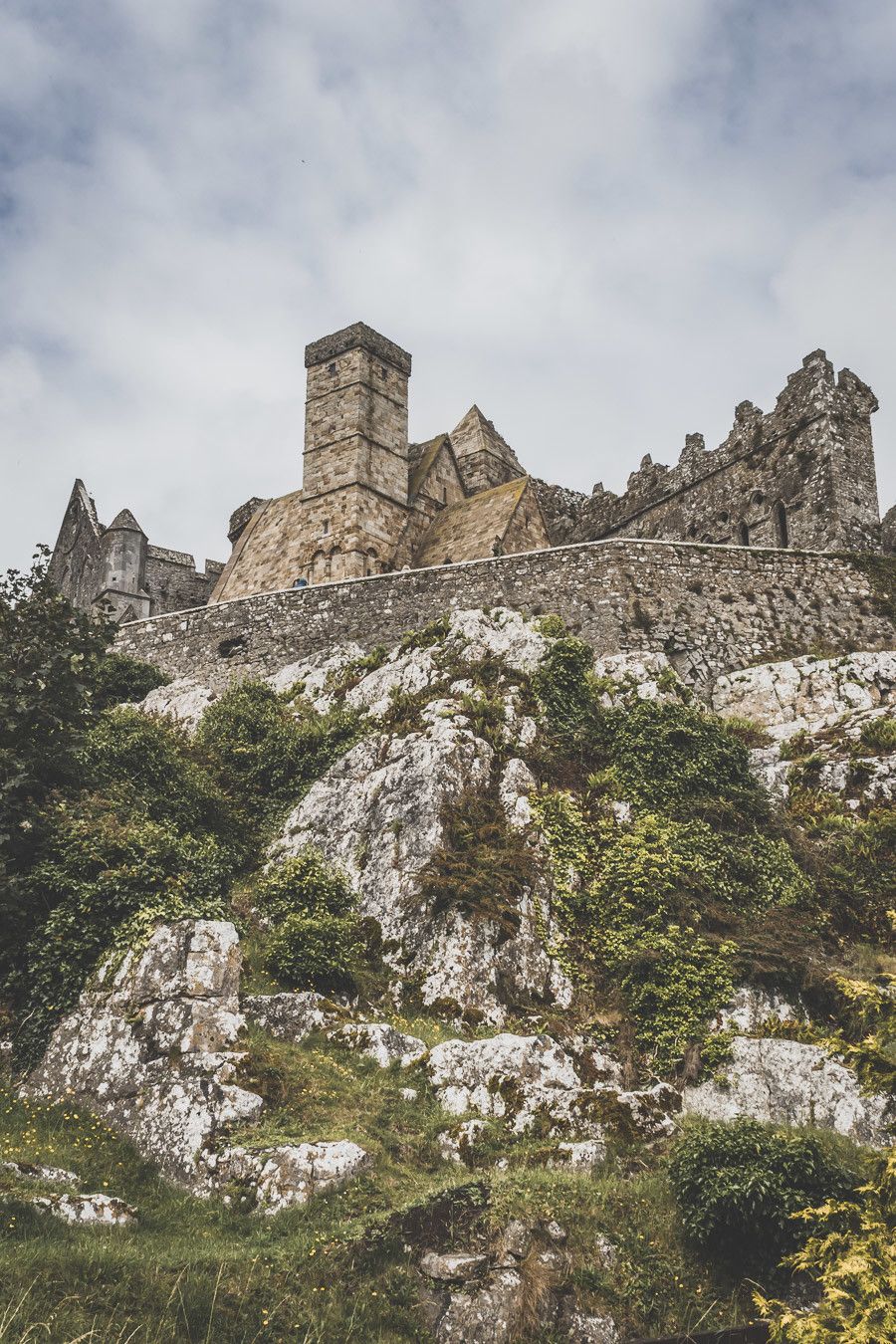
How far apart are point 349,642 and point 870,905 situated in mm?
14141

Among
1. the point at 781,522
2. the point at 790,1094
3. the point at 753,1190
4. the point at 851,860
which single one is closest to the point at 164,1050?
the point at 753,1190

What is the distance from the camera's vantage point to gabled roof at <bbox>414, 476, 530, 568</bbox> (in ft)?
107

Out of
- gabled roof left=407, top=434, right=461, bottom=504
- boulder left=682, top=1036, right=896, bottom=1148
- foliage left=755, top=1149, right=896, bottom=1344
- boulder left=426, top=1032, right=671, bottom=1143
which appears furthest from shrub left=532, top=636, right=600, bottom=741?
gabled roof left=407, top=434, right=461, bottom=504

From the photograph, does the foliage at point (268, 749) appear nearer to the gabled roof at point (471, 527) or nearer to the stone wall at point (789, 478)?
the gabled roof at point (471, 527)

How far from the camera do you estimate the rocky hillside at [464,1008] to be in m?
10.7

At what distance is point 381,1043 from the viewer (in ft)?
49.2

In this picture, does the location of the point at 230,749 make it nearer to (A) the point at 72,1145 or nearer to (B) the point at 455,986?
(B) the point at 455,986

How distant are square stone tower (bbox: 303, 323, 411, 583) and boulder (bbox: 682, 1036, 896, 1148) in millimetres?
20933

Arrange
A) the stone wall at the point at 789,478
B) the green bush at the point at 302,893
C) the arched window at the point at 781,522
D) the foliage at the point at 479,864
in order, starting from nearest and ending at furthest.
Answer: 1. the foliage at the point at 479,864
2. the green bush at the point at 302,893
3. the stone wall at the point at 789,478
4. the arched window at the point at 781,522

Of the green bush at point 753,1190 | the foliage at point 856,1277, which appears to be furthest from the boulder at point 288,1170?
the foliage at point 856,1277

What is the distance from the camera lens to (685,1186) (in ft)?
38.5

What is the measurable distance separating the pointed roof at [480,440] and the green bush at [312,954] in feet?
89.6

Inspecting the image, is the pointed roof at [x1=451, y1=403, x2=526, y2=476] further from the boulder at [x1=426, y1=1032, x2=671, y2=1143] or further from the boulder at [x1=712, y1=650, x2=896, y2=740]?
the boulder at [x1=426, y1=1032, x2=671, y2=1143]

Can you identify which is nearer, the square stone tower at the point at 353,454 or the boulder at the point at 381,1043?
the boulder at the point at 381,1043
